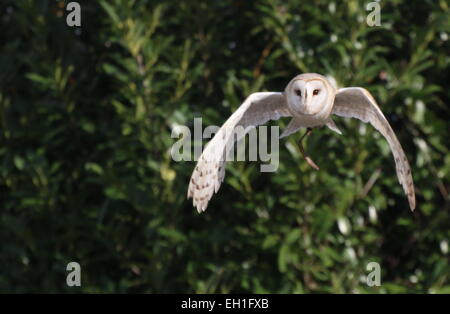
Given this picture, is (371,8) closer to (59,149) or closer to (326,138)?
(326,138)

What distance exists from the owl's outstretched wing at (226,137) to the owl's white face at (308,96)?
0.07 meters

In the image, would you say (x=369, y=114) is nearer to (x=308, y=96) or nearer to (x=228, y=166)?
(x=308, y=96)

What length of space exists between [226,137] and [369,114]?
225 mm

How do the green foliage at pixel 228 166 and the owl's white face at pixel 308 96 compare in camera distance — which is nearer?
the owl's white face at pixel 308 96

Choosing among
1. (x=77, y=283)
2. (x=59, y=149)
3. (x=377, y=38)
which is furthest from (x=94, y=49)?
(x=377, y=38)

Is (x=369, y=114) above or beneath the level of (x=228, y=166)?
above

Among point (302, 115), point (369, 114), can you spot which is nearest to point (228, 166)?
point (369, 114)

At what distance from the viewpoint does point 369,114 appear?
3.14 ft

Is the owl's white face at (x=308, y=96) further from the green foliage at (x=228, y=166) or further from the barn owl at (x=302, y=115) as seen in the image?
the green foliage at (x=228, y=166)

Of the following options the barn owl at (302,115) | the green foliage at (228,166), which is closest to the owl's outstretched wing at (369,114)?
the barn owl at (302,115)

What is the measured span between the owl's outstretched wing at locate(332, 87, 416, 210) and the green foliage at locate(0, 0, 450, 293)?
6.29 ft

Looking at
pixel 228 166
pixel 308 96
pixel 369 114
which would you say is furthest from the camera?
pixel 228 166

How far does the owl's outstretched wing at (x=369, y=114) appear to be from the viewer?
86 cm

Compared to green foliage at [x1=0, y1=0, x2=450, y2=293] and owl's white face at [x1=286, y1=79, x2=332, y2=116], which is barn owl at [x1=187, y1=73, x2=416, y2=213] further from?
green foliage at [x1=0, y1=0, x2=450, y2=293]
